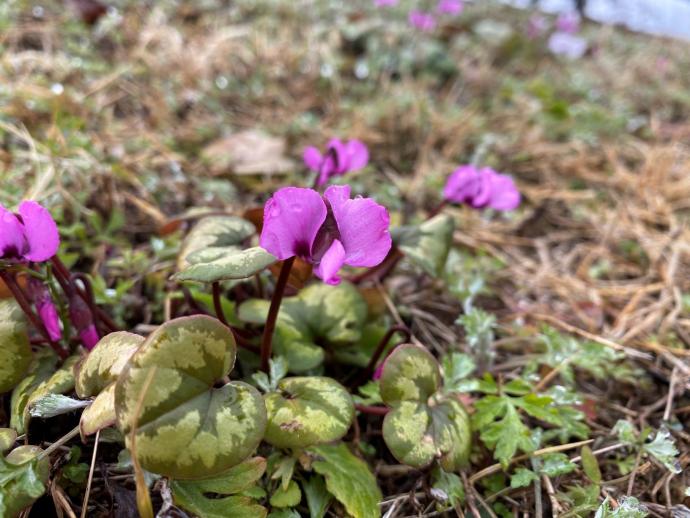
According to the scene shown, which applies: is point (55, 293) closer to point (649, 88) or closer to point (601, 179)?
point (601, 179)

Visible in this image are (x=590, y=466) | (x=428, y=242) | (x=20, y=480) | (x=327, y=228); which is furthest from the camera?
(x=428, y=242)

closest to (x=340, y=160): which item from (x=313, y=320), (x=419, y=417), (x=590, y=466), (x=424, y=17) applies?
(x=313, y=320)

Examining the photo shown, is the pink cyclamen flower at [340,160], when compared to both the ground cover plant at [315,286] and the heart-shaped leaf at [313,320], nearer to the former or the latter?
the ground cover plant at [315,286]

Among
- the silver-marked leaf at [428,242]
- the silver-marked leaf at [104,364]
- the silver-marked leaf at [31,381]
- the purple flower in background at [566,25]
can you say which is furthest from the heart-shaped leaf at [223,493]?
the purple flower in background at [566,25]

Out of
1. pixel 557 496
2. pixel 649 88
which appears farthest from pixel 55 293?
pixel 649 88

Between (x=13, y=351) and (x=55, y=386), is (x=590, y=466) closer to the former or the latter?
(x=55, y=386)

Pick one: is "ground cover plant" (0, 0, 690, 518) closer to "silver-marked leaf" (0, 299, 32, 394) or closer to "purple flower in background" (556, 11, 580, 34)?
"silver-marked leaf" (0, 299, 32, 394)

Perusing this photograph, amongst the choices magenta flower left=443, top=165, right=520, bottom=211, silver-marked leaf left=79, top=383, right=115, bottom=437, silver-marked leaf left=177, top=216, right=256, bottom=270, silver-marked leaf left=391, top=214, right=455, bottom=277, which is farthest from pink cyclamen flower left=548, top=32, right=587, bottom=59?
silver-marked leaf left=79, top=383, right=115, bottom=437
